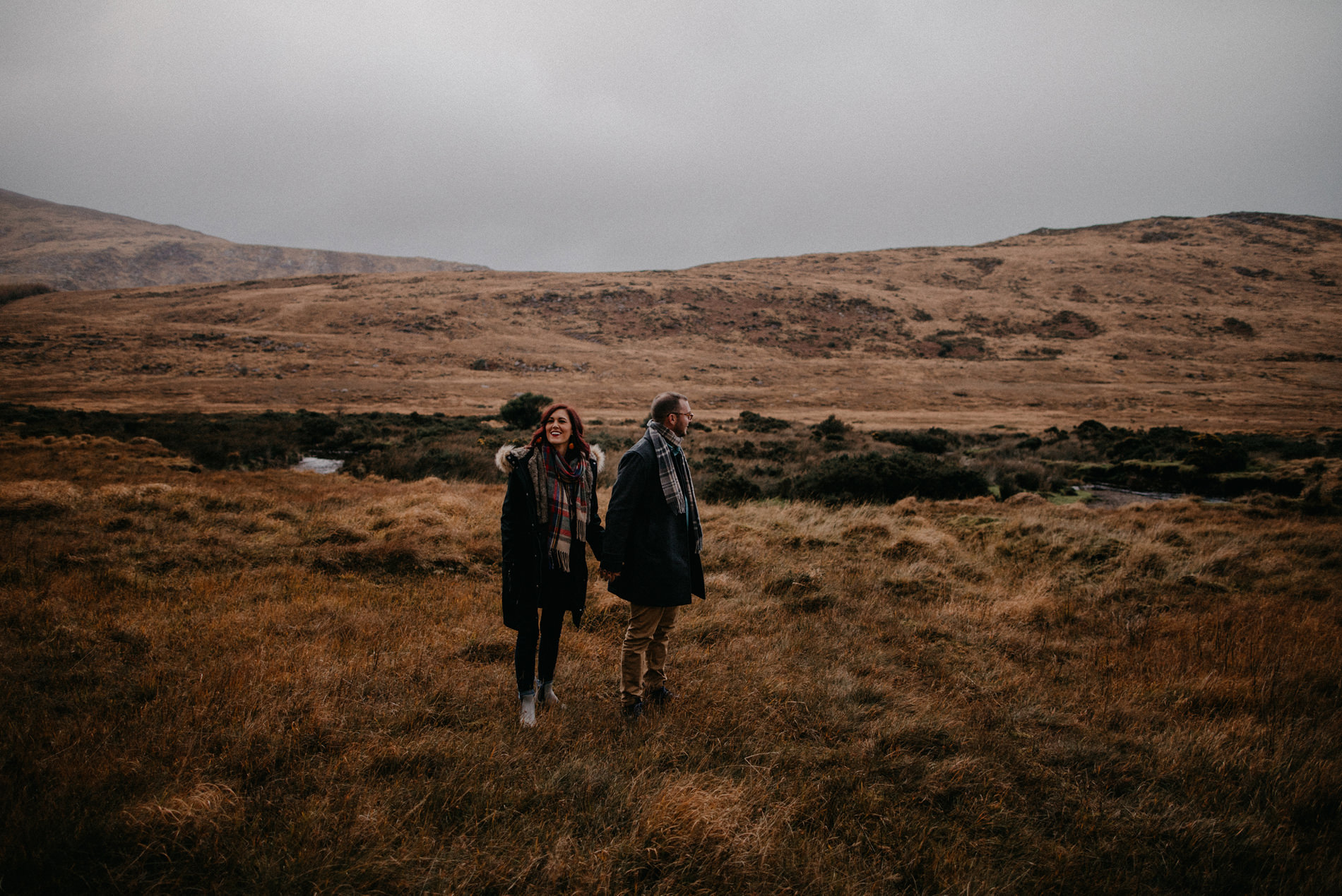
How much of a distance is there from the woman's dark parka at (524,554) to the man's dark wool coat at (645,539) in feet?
0.53

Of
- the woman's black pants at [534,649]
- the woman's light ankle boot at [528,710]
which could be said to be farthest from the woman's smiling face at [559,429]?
the woman's light ankle boot at [528,710]

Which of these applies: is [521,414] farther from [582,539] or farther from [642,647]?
[642,647]

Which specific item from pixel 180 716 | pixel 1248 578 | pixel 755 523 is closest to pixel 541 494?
pixel 180 716

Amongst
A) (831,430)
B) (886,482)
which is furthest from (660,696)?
(831,430)

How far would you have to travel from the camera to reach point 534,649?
3893 mm

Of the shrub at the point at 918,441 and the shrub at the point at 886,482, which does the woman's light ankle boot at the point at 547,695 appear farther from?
the shrub at the point at 918,441

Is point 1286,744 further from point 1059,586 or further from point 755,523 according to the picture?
point 755,523

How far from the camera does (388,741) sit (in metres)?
3.32

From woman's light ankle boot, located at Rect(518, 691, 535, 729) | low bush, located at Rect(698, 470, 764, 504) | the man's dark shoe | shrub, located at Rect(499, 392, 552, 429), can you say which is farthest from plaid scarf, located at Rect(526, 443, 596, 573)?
shrub, located at Rect(499, 392, 552, 429)

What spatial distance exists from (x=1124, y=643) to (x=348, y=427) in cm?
2506

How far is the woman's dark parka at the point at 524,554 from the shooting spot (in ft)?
12.5

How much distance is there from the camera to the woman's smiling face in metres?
3.90

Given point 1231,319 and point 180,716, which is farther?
point 1231,319

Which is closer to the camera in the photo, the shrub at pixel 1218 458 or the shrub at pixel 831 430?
the shrub at pixel 1218 458
